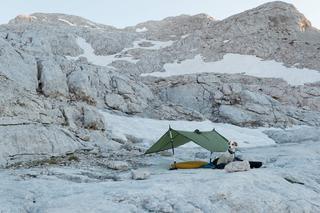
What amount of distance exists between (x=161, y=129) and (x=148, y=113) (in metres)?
4.94

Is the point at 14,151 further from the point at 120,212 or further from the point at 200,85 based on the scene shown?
the point at 200,85

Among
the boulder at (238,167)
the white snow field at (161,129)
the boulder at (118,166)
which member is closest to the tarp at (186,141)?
the boulder at (118,166)

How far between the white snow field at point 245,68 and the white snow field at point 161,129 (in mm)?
22894

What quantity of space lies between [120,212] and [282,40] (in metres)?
64.3

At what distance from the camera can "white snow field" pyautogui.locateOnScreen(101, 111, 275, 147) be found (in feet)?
100

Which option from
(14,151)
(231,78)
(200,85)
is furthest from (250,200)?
(231,78)

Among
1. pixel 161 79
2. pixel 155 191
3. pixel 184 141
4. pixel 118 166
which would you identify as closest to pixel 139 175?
pixel 155 191

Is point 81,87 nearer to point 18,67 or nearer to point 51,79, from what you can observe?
point 51,79

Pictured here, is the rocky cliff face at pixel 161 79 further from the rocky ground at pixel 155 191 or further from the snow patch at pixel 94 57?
the rocky ground at pixel 155 191

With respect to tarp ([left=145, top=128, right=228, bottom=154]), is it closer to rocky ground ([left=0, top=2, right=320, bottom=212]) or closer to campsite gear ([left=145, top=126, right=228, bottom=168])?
campsite gear ([left=145, top=126, right=228, bottom=168])

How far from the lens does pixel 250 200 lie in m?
12.8

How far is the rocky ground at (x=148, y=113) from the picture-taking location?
510 inches

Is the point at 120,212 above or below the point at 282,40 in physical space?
below

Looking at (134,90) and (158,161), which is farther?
(134,90)
